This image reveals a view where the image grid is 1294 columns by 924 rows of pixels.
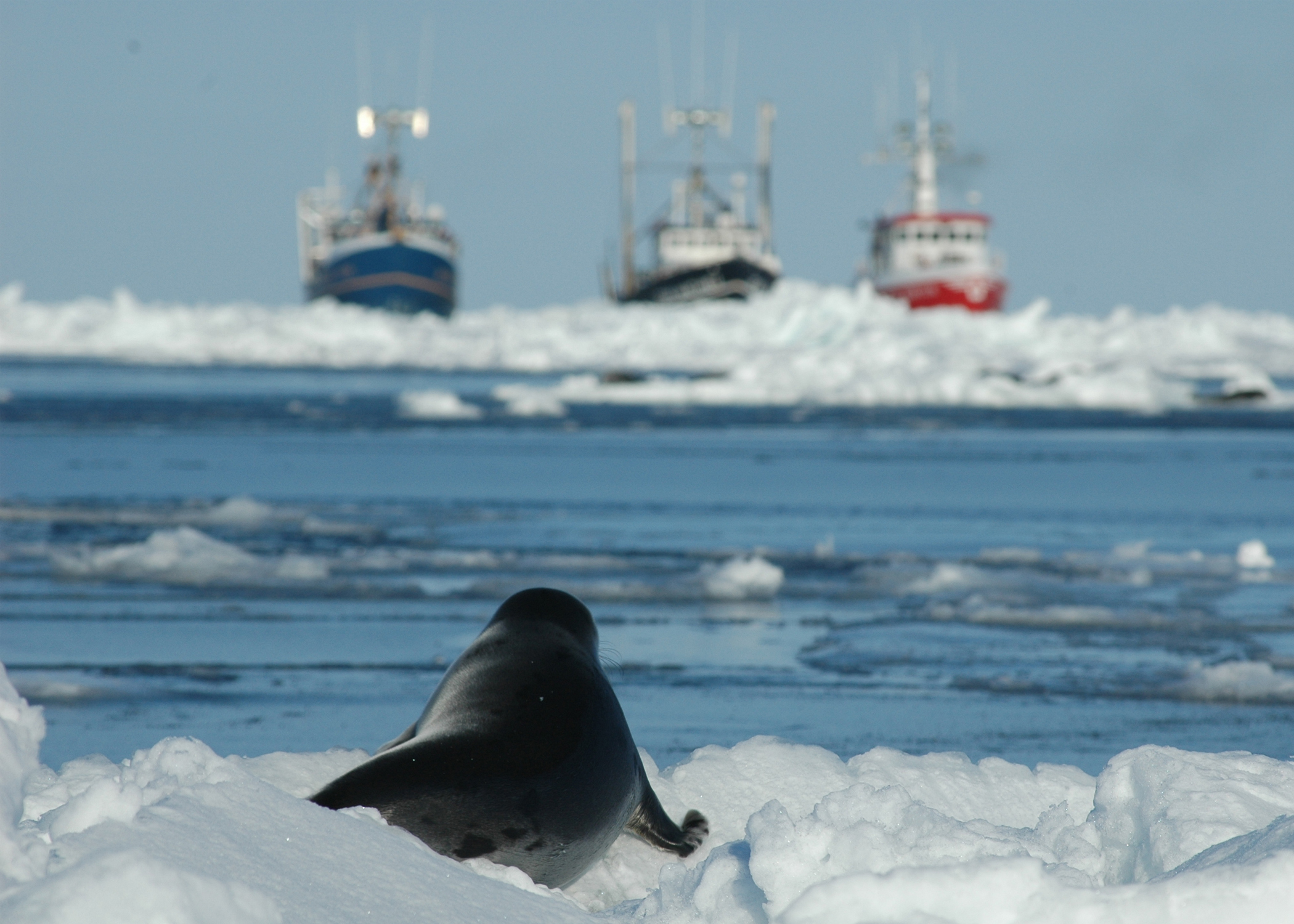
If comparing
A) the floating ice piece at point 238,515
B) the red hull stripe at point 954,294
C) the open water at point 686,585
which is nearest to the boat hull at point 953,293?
the red hull stripe at point 954,294

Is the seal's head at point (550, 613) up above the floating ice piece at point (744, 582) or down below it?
above

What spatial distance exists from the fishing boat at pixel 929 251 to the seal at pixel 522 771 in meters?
46.8

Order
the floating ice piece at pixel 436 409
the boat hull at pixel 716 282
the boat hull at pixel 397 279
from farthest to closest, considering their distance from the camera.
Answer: the boat hull at pixel 397 279 → the boat hull at pixel 716 282 → the floating ice piece at pixel 436 409

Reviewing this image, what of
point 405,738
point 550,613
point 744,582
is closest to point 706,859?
point 405,738

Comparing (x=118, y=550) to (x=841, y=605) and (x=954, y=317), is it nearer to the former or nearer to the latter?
(x=841, y=605)

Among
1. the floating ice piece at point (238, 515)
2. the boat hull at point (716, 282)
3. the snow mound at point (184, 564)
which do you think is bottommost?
the snow mound at point (184, 564)

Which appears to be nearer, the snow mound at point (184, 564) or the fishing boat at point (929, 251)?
the snow mound at point (184, 564)

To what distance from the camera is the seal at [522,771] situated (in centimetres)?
290

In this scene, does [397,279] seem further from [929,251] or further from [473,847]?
[473,847]

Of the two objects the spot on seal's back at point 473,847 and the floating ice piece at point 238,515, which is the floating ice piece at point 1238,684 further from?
the floating ice piece at point 238,515

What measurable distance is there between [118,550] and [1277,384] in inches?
1239

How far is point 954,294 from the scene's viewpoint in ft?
162

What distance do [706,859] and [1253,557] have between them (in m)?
6.41

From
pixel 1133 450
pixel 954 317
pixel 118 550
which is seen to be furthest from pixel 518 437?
pixel 954 317
